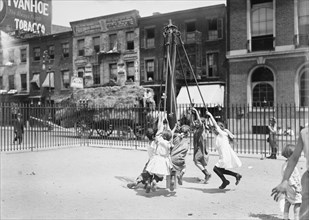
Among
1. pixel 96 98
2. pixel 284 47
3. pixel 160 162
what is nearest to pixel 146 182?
pixel 160 162

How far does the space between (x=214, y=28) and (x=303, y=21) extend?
→ 691cm

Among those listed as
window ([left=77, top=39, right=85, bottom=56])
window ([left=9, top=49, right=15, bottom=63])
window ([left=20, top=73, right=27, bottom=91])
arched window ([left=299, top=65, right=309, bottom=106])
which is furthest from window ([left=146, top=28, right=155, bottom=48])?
window ([left=9, top=49, right=15, bottom=63])

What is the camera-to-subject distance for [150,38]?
1204 inches

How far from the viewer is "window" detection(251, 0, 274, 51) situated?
75.6ft

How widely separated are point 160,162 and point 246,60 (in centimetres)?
1800

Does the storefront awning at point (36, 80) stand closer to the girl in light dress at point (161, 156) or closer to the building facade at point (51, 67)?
the building facade at point (51, 67)

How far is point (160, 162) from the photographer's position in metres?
7.19

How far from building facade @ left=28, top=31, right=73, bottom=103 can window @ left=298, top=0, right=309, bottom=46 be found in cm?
2188

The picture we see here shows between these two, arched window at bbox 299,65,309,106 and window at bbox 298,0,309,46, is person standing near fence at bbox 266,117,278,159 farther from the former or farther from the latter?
window at bbox 298,0,309,46

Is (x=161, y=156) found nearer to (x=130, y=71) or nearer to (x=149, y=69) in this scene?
(x=149, y=69)

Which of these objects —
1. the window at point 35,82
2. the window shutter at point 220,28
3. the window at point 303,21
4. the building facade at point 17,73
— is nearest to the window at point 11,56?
the building facade at point 17,73

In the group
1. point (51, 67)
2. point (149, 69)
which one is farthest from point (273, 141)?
point (51, 67)

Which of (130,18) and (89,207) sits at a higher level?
(130,18)

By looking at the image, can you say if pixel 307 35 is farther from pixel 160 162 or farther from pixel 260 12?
pixel 160 162
